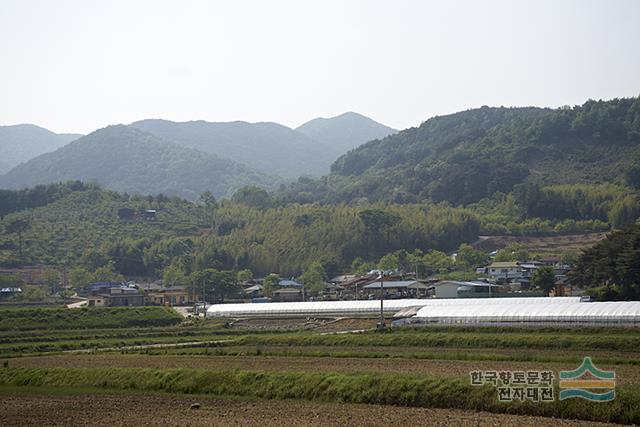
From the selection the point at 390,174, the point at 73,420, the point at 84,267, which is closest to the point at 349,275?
the point at 84,267

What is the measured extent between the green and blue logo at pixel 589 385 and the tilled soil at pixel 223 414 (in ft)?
4.10

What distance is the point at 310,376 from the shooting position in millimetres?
32781

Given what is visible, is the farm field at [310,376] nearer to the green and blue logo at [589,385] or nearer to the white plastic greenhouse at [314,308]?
the green and blue logo at [589,385]

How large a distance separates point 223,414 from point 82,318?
4430cm

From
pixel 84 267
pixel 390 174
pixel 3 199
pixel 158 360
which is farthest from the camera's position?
pixel 390 174

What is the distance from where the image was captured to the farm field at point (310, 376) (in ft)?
87.8

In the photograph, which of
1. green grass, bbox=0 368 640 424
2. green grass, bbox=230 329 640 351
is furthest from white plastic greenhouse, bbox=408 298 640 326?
green grass, bbox=0 368 640 424

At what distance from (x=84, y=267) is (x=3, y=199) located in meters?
41.2

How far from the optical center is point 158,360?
142 ft

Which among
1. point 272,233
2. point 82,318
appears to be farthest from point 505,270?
point 82,318

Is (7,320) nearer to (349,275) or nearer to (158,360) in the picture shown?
(158,360)

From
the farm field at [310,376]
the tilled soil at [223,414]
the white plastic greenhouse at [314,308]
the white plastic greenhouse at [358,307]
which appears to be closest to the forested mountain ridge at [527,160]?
the white plastic greenhouse at [314,308]

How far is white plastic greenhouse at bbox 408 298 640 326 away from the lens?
1943 inches

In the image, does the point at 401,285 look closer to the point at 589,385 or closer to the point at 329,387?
the point at 329,387
